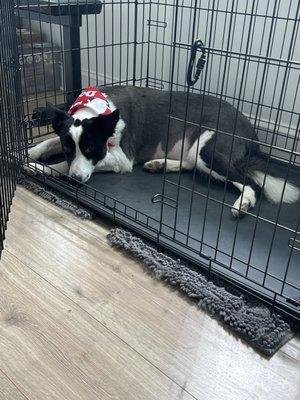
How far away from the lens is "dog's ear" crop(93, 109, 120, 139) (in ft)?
6.88

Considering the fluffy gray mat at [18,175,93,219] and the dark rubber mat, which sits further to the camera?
the fluffy gray mat at [18,175,93,219]

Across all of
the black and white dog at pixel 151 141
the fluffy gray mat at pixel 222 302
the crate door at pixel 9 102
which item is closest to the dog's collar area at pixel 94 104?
the black and white dog at pixel 151 141

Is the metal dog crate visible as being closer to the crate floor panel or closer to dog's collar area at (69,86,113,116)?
the crate floor panel

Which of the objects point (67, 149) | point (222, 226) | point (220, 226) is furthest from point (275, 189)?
point (67, 149)

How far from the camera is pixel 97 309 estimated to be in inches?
57.7

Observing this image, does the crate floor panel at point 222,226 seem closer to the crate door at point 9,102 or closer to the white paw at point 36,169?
the white paw at point 36,169

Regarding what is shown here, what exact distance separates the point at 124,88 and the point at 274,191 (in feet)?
3.56

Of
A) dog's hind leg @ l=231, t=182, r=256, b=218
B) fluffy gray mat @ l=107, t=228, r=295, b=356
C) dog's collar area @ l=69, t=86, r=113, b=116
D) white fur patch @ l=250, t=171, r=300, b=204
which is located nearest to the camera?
fluffy gray mat @ l=107, t=228, r=295, b=356

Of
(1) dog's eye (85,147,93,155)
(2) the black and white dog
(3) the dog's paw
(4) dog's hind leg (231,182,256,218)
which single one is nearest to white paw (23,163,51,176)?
(2) the black and white dog

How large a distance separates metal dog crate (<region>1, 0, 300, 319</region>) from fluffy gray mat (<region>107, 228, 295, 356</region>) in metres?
0.05

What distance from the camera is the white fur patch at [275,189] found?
2064 millimetres

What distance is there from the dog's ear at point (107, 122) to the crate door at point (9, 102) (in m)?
0.39

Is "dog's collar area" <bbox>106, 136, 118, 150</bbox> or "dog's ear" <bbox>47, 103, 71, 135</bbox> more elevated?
"dog's ear" <bbox>47, 103, 71, 135</bbox>

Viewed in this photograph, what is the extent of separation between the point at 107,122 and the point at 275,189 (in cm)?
88
